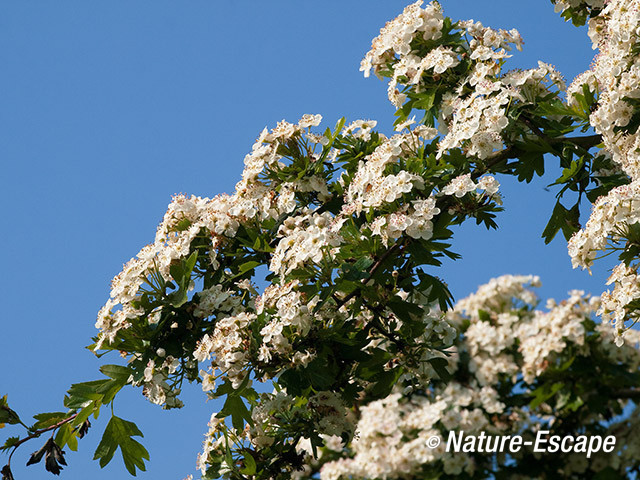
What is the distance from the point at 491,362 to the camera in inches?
301

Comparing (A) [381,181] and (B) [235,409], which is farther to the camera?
→ (B) [235,409]

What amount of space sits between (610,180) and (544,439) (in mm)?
3772

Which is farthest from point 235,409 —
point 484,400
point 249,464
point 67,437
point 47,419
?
point 484,400

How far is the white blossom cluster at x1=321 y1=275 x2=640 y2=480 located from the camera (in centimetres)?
652

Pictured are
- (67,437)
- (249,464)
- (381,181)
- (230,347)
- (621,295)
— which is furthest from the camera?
(249,464)

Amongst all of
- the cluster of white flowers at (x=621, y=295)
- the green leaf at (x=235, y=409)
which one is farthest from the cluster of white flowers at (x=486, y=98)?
the green leaf at (x=235, y=409)

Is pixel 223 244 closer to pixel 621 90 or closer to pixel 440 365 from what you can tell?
pixel 440 365

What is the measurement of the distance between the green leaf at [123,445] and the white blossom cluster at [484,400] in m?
2.99

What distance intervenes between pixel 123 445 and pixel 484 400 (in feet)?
14.0

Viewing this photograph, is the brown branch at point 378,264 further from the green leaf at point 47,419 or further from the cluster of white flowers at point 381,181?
the green leaf at point 47,419

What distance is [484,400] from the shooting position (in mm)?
7223

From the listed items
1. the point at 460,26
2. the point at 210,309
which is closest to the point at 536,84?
the point at 460,26

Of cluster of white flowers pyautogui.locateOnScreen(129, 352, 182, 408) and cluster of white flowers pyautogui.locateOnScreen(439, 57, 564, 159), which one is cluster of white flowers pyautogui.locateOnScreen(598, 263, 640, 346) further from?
cluster of white flowers pyautogui.locateOnScreen(129, 352, 182, 408)

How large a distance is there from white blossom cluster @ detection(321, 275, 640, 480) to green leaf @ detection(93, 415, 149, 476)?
118 inches
